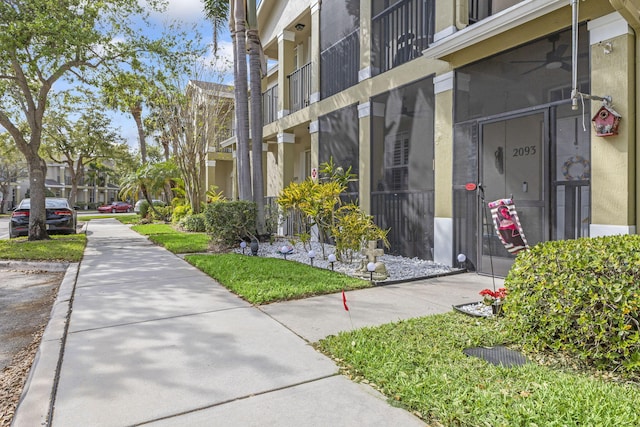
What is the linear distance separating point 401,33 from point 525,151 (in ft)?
13.8

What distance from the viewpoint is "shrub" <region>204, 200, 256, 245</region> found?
419 inches

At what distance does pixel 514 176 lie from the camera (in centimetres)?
684

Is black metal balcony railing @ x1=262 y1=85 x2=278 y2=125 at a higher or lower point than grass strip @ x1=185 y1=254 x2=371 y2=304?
higher

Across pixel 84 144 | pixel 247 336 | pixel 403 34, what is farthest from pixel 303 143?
pixel 84 144

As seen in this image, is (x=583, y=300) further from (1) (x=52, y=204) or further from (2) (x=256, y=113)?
(1) (x=52, y=204)

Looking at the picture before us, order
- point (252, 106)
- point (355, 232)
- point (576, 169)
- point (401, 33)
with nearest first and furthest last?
point (576, 169) < point (355, 232) < point (401, 33) < point (252, 106)

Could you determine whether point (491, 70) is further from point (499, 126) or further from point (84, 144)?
point (84, 144)

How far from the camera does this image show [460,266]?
770cm

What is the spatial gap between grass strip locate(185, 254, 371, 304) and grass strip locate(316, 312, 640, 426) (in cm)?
183

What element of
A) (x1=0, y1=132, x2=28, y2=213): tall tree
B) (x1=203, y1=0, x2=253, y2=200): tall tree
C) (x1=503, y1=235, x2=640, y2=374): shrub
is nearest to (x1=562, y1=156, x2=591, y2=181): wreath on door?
(x1=503, y1=235, x2=640, y2=374): shrub

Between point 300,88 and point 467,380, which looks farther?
point 300,88

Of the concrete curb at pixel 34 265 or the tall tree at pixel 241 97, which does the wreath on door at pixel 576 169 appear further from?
the concrete curb at pixel 34 265

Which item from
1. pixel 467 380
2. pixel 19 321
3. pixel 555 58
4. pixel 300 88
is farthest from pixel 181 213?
pixel 467 380

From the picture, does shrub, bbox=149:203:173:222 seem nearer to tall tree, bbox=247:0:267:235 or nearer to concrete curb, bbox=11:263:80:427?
tall tree, bbox=247:0:267:235
